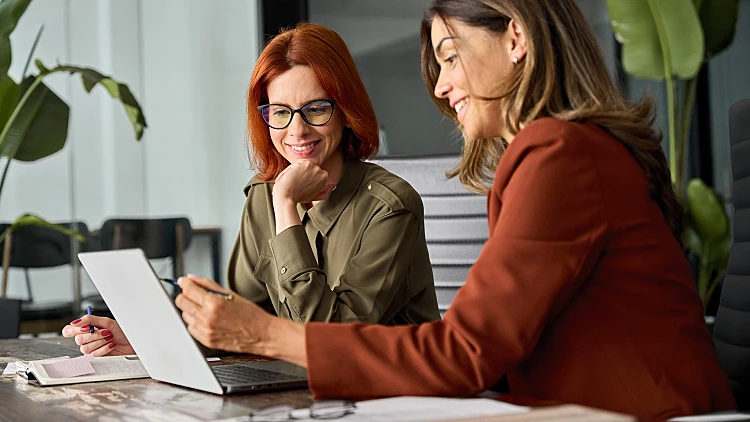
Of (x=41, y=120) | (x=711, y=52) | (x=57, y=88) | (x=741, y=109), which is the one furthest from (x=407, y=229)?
(x=57, y=88)

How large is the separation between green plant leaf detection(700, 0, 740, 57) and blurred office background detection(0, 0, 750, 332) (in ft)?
2.32

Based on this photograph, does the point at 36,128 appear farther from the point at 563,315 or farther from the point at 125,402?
the point at 563,315

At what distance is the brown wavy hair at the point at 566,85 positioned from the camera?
3.67ft

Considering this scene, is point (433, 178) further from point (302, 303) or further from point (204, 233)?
point (204, 233)

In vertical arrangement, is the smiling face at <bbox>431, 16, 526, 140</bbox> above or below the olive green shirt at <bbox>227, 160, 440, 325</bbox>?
above

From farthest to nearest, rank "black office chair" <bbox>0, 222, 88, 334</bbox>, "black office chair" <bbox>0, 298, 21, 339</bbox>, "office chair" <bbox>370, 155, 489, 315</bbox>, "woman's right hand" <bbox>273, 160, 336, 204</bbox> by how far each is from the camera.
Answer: "black office chair" <bbox>0, 222, 88, 334</bbox>
"black office chair" <bbox>0, 298, 21, 339</bbox>
"office chair" <bbox>370, 155, 489, 315</bbox>
"woman's right hand" <bbox>273, 160, 336, 204</bbox>

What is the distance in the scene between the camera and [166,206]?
4.95 m

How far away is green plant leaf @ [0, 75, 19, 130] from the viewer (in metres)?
3.44

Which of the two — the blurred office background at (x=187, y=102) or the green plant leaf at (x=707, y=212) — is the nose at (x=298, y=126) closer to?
the green plant leaf at (x=707, y=212)

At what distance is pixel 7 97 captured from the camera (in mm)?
3453

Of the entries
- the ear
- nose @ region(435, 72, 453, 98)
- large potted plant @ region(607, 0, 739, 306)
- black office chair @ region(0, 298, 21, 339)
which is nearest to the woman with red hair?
nose @ region(435, 72, 453, 98)

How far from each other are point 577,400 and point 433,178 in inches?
48.6

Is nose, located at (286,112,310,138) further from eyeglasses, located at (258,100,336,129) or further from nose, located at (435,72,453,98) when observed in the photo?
nose, located at (435,72,453,98)

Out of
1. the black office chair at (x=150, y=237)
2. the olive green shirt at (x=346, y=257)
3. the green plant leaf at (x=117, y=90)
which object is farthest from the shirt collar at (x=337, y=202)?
the black office chair at (x=150, y=237)
